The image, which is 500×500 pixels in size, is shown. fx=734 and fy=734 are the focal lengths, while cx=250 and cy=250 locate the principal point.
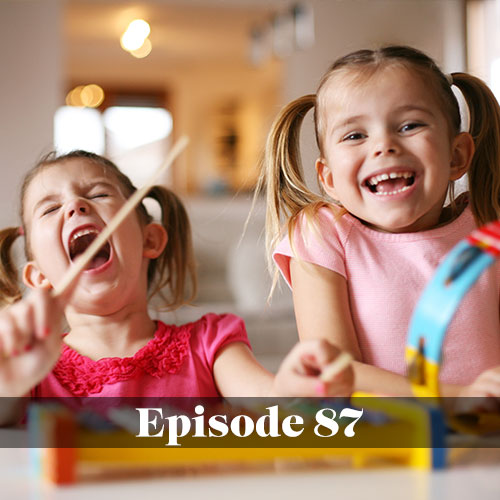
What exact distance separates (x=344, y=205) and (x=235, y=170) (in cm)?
690

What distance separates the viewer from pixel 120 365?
26.6 inches

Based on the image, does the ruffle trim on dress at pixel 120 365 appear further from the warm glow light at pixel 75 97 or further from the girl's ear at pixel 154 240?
the warm glow light at pixel 75 97

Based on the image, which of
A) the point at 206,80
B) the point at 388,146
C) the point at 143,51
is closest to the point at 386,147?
the point at 388,146

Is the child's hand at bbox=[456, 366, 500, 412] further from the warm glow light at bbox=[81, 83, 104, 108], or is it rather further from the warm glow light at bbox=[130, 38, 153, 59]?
the warm glow light at bbox=[81, 83, 104, 108]

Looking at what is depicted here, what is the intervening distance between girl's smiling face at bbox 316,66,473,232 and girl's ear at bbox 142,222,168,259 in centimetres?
21

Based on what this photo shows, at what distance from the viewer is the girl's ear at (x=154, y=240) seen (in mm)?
747

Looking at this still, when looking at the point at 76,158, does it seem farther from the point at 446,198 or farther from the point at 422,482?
the point at 422,482

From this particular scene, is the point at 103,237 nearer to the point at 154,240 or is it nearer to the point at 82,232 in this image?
the point at 82,232

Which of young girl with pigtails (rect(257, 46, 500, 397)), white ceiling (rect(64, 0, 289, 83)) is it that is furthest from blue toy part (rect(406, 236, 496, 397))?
white ceiling (rect(64, 0, 289, 83))

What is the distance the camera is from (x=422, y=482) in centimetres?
36

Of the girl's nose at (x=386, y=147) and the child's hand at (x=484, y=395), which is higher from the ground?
the girl's nose at (x=386, y=147)

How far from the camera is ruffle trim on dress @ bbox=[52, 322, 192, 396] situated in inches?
26.2

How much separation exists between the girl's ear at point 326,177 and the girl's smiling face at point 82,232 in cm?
19

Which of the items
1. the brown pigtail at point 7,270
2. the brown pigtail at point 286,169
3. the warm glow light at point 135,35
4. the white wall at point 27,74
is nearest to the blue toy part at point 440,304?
the brown pigtail at point 286,169
